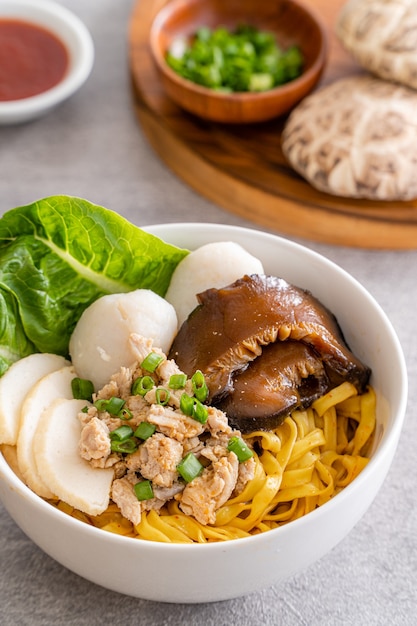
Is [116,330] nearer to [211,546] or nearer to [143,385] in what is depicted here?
[143,385]

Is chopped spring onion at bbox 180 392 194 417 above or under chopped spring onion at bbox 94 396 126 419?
above

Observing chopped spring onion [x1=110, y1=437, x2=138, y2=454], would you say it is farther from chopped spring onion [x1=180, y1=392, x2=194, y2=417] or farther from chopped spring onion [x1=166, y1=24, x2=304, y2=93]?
chopped spring onion [x1=166, y1=24, x2=304, y2=93]

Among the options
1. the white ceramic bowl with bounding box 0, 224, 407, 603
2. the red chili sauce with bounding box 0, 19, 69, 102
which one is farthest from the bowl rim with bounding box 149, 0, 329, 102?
the white ceramic bowl with bounding box 0, 224, 407, 603

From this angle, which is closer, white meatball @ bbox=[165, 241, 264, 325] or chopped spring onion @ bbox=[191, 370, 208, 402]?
chopped spring onion @ bbox=[191, 370, 208, 402]

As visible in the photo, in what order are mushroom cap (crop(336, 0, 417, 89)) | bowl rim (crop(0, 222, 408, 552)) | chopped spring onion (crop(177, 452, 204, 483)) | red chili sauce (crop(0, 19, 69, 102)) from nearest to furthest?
bowl rim (crop(0, 222, 408, 552)) < chopped spring onion (crop(177, 452, 204, 483)) < mushroom cap (crop(336, 0, 417, 89)) < red chili sauce (crop(0, 19, 69, 102))

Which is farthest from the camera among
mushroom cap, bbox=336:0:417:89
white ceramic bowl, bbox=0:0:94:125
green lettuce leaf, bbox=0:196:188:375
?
white ceramic bowl, bbox=0:0:94:125

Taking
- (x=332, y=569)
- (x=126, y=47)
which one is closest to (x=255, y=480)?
(x=332, y=569)

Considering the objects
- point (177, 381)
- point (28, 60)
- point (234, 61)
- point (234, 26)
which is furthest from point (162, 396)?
point (234, 26)
